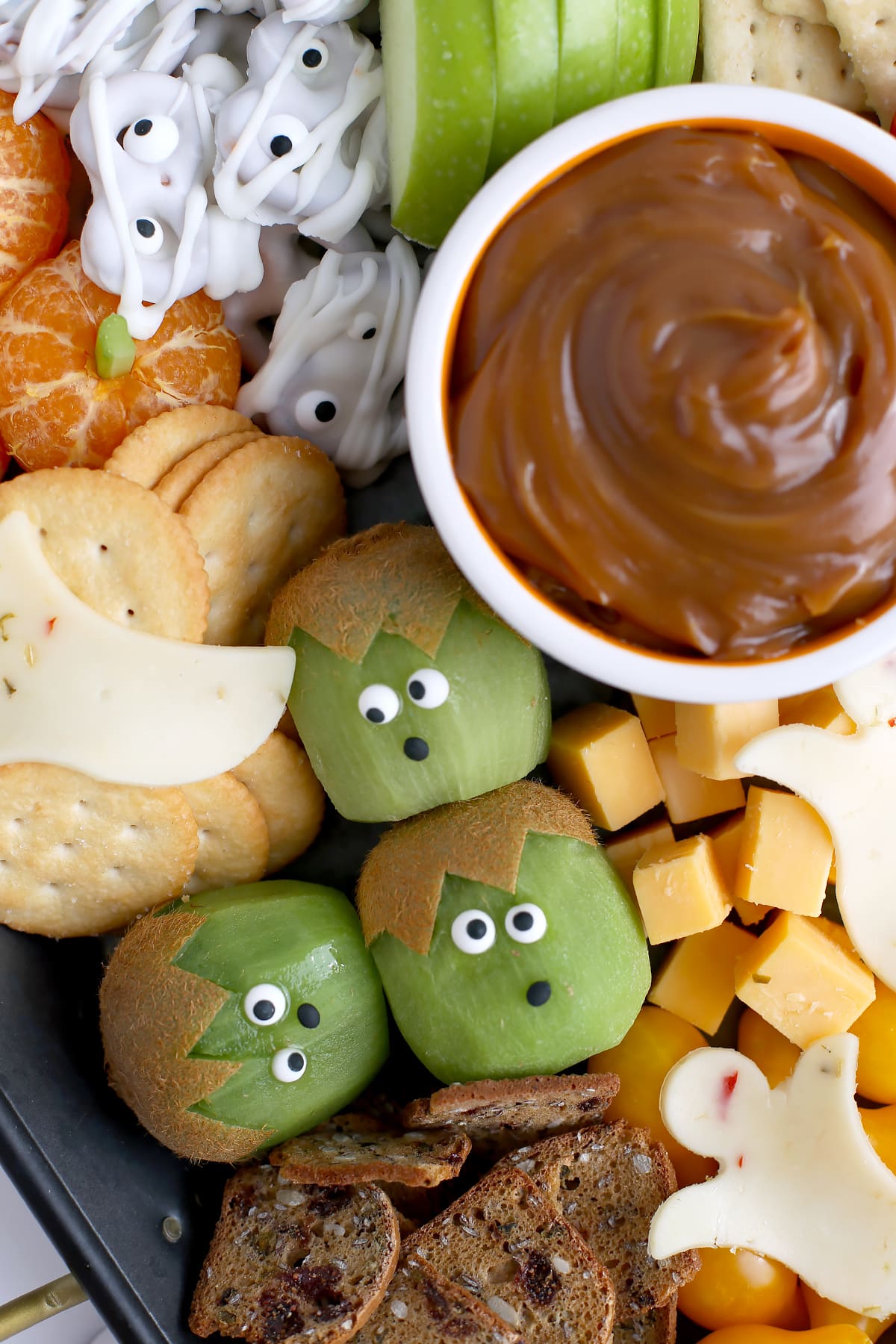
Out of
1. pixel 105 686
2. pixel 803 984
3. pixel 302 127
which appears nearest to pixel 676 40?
pixel 302 127

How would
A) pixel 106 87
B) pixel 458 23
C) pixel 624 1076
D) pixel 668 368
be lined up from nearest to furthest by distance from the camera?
pixel 668 368 < pixel 458 23 < pixel 106 87 < pixel 624 1076

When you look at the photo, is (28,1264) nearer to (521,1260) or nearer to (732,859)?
(521,1260)

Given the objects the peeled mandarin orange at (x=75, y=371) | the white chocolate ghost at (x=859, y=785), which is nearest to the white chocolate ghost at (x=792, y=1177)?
the white chocolate ghost at (x=859, y=785)

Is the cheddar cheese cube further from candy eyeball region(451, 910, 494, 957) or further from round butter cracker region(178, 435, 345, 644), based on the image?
round butter cracker region(178, 435, 345, 644)

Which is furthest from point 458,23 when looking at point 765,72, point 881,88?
point 881,88

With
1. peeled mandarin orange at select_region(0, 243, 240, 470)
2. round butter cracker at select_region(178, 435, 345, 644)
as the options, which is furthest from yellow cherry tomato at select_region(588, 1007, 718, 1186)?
peeled mandarin orange at select_region(0, 243, 240, 470)

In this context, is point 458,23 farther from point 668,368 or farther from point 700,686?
point 700,686

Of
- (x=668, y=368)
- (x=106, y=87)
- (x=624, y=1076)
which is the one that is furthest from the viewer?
(x=624, y=1076)
